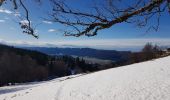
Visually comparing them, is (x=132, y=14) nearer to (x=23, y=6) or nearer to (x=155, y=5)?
(x=155, y=5)

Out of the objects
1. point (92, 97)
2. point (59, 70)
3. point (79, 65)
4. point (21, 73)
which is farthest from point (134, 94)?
point (79, 65)

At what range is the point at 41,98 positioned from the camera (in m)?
20.6

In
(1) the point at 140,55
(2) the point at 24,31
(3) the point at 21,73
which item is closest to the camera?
(2) the point at 24,31

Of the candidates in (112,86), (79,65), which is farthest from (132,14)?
(79,65)

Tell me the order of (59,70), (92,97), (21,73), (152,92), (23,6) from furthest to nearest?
(59,70) → (21,73) → (92,97) → (152,92) → (23,6)

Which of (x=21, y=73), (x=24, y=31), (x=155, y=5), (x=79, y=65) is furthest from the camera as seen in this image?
(x=79, y=65)

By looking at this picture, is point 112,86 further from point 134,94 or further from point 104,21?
point 104,21

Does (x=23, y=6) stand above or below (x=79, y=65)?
above

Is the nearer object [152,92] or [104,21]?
[104,21]

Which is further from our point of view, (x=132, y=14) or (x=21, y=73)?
(x=21, y=73)

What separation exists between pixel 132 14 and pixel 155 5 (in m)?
0.39

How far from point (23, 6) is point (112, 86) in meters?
12.5

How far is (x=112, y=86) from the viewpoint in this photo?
62.4ft

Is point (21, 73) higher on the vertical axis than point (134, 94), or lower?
lower
